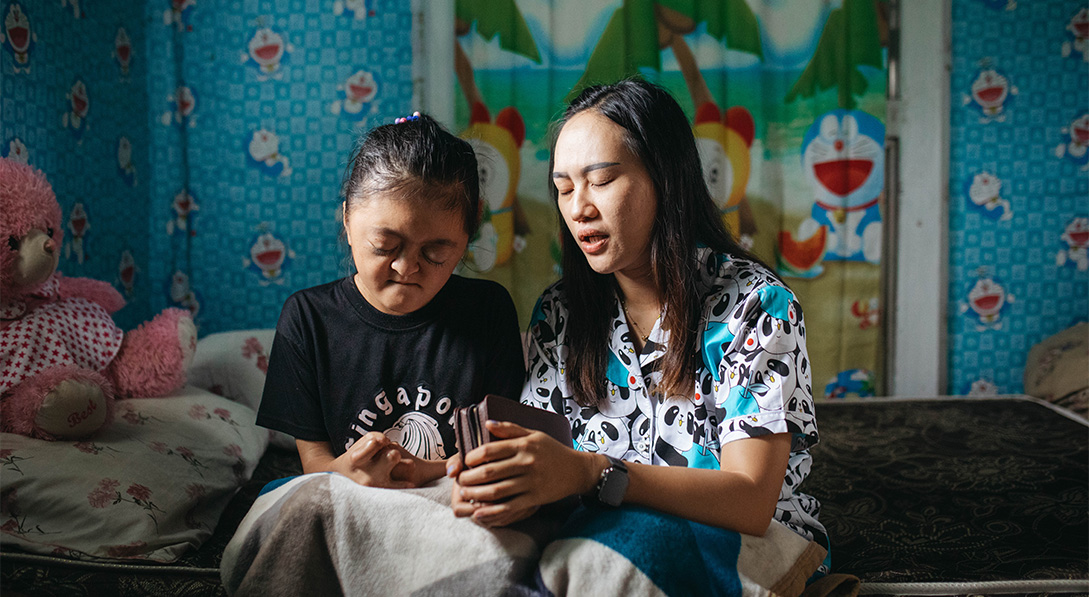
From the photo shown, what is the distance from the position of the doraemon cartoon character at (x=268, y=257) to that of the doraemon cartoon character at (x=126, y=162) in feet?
1.38

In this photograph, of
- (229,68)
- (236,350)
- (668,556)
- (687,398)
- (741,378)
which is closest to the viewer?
(668,556)

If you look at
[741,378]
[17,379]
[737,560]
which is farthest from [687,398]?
[17,379]

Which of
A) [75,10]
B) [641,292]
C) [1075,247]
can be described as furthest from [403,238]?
[1075,247]

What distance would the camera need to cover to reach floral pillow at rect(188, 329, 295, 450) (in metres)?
1.69

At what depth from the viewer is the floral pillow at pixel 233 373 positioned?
1686 mm

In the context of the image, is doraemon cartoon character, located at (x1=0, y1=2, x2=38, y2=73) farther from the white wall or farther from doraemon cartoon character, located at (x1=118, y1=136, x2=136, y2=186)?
the white wall

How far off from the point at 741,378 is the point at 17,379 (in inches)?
44.4

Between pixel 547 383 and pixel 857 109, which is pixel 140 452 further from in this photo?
pixel 857 109

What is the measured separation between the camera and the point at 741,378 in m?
0.90

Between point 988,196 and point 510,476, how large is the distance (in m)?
2.53

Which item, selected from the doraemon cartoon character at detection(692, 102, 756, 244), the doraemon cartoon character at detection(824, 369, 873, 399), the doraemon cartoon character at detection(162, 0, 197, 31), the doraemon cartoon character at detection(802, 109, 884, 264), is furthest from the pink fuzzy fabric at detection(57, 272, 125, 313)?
the doraemon cartoon character at detection(824, 369, 873, 399)

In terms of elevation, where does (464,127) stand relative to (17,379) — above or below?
above

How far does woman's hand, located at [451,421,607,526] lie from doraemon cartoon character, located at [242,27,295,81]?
2.07m

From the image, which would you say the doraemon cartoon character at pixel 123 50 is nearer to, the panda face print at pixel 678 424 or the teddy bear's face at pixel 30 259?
the teddy bear's face at pixel 30 259
